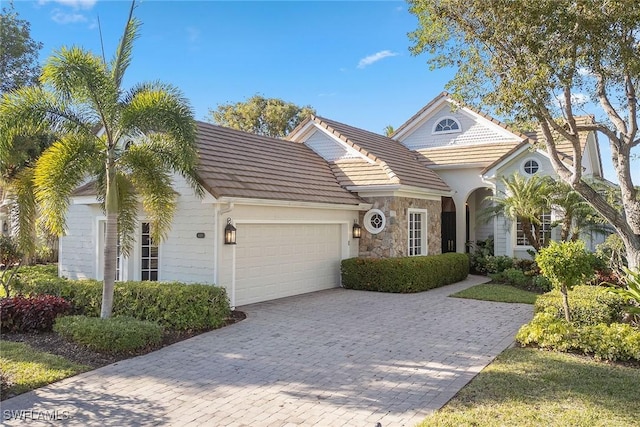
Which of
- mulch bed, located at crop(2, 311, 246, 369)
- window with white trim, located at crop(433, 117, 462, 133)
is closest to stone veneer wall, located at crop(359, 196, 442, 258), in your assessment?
window with white trim, located at crop(433, 117, 462, 133)

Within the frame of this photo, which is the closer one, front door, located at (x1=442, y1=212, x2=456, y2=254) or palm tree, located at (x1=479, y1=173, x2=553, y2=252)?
palm tree, located at (x1=479, y1=173, x2=553, y2=252)

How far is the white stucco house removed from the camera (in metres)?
12.0

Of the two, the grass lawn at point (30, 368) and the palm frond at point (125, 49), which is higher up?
the palm frond at point (125, 49)

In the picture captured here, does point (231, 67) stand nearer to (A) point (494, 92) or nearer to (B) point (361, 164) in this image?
(B) point (361, 164)

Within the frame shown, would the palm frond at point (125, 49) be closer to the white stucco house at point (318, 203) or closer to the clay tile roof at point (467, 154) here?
the white stucco house at point (318, 203)

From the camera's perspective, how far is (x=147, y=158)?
9.29 meters

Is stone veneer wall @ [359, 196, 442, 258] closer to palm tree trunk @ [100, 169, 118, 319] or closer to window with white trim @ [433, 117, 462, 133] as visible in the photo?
window with white trim @ [433, 117, 462, 133]

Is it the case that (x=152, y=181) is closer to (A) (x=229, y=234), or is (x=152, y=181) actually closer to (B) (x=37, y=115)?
(B) (x=37, y=115)

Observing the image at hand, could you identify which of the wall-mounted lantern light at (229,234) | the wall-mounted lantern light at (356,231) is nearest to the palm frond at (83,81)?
the wall-mounted lantern light at (229,234)

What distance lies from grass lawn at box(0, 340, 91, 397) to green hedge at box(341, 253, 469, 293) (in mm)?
9439

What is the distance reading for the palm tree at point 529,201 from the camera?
15580mm

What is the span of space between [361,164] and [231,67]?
602 centimetres

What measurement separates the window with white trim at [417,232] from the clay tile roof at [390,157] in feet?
3.50

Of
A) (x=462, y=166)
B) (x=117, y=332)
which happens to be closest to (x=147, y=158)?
(x=117, y=332)
